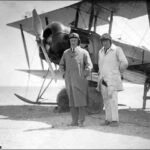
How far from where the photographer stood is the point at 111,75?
579cm

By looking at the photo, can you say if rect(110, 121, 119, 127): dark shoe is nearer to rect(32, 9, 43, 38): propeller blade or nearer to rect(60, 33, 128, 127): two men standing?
rect(60, 33, 128, 127): two men standing

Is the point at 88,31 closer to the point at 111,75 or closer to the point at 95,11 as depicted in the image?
the point at 95,11

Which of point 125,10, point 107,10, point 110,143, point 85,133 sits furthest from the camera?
point 125,10

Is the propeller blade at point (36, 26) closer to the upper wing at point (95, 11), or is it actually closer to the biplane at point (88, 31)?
the biplane at point (88, 31)

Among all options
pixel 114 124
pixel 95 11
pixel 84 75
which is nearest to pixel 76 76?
pixel 84 75

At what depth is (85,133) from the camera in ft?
15.9

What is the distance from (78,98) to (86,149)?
2.08 m

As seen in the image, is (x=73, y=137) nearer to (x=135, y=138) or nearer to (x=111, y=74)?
(x=135, y=138)

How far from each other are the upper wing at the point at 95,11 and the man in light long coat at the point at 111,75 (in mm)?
3235

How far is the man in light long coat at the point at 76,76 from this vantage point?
567 centimetres

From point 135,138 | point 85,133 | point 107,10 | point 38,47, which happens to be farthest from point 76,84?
point 107,10

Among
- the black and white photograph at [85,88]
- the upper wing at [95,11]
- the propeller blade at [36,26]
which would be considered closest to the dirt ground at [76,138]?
the black and white photograph at [85,88]

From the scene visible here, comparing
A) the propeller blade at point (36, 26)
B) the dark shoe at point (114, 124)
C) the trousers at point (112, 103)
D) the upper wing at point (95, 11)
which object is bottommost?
the dark shoe at point (114, 124)

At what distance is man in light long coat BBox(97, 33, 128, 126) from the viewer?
577 centimetres
